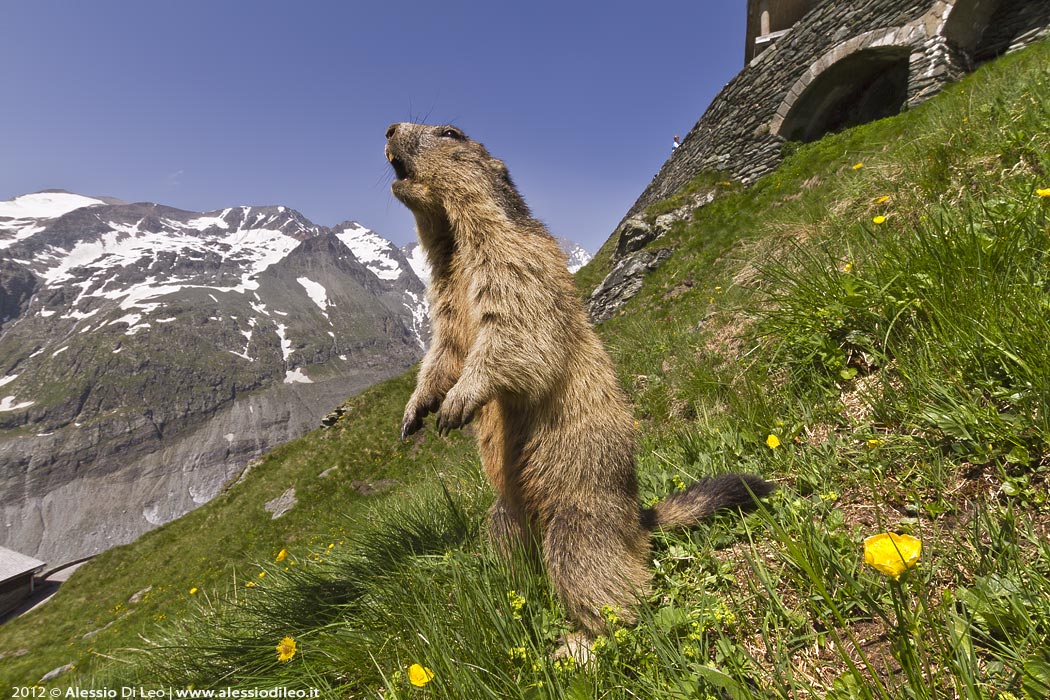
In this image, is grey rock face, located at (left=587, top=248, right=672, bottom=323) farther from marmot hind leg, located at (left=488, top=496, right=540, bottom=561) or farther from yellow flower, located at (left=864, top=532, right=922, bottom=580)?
yellow flower, located at (left=864, top=532, right=922, bottom=580)

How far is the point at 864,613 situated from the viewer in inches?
67.4

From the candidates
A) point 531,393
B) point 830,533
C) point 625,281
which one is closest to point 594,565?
point 531,393

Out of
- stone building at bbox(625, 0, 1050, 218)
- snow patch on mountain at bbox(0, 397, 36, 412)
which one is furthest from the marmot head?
snow patch on mountain at bbox(0, 397, 36, 412)

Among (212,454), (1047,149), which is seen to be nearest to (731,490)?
(1047,149)

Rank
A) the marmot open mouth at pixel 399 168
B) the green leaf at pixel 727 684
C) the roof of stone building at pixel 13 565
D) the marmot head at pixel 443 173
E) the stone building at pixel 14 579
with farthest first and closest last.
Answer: the roof of stone building at pixel 13 565 < the stone building at pixel 14 579 < the marmot open mouth at pixel 399 168 < the marmot head at pixel 443 173 < the green leaf at pixel 727 684

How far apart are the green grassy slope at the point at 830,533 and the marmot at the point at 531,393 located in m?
0.19

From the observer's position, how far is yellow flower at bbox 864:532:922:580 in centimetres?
98

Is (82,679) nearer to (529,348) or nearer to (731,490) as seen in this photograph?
(529,348)

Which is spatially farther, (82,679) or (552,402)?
(82,679)

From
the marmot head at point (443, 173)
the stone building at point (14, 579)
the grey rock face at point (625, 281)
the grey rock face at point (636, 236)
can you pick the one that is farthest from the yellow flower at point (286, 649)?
the stone building at point (14, 579)

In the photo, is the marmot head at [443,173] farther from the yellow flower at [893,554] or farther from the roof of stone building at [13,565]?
the roof of stone building at [13,565]

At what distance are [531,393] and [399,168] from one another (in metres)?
2.29

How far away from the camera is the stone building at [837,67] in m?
13.5

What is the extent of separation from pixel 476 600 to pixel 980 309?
2.92 m
